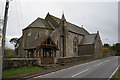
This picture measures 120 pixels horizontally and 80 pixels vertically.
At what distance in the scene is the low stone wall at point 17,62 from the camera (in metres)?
13.9

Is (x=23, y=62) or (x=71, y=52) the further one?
(x=71, y=52)

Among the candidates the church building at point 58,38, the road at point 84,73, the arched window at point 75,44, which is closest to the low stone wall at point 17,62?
the road at point 84,73

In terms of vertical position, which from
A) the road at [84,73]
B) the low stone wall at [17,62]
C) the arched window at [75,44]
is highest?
the arched window at [75,44]

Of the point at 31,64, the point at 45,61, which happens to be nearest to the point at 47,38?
the point at 45,61

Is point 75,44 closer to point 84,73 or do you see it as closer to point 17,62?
point 84,73

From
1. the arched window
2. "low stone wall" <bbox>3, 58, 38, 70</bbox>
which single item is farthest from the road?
the arched window

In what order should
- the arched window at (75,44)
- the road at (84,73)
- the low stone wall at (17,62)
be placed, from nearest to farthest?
the road at (84,73)
the low stone wall at (17,62)
the arched window at (75,44)

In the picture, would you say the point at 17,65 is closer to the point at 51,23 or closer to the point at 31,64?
the point at 31,64

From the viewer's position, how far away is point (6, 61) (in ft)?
45.3

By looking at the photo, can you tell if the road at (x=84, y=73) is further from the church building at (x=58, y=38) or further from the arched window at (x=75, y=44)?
the arched window at (x=75, y=44)

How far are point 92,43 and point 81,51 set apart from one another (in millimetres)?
4933

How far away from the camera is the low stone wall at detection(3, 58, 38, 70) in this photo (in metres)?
13.9

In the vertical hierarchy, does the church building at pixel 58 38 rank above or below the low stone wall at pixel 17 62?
above

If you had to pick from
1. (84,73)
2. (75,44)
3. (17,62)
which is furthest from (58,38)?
(84,73)
